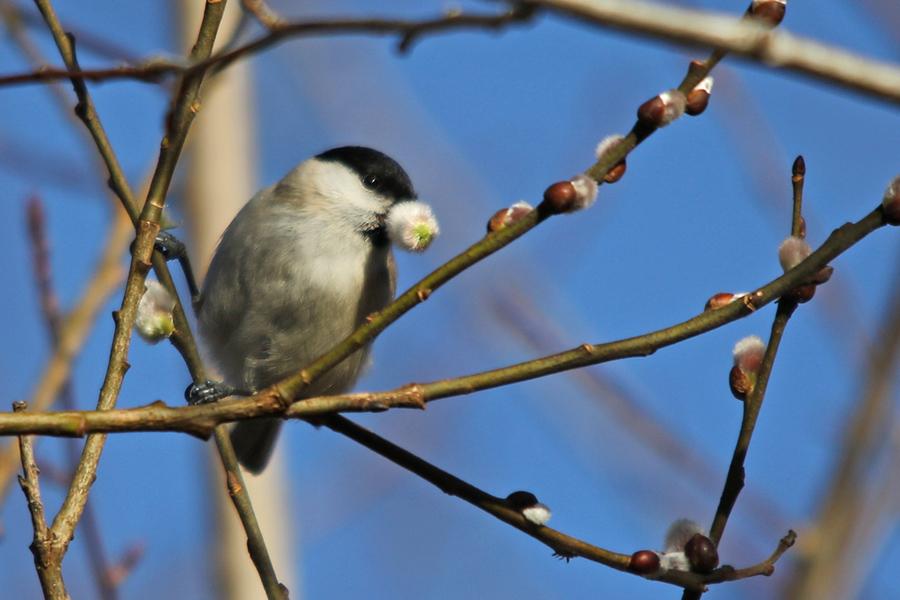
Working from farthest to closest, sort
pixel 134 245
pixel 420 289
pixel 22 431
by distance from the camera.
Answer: pixel 134 245 → pixel 420 289 → pixel 22 431

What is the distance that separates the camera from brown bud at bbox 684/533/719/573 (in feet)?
3.80

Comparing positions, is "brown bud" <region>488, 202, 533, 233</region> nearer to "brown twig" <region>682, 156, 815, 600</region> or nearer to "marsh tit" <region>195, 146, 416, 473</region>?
"brown twig" <region>682, 156, 815, 600</region>

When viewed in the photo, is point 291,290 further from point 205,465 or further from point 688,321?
point 205,465

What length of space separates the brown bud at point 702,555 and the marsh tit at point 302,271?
4.23 ft

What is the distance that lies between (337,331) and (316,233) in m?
0.27

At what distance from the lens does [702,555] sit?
116 centimetres

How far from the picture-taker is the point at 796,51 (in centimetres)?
66

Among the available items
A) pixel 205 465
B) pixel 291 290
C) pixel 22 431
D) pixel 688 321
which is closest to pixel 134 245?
pixel 22 431

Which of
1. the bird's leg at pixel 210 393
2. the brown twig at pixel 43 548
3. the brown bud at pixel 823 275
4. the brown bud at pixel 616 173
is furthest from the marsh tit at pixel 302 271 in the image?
the brown bud at pixel 823 275

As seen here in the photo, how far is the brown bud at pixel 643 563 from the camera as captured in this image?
114 centimetres

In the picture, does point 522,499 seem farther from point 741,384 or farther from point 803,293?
point 803,293

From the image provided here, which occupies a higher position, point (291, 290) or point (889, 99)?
point (291, 290)

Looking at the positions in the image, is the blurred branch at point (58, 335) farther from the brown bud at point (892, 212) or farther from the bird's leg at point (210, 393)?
the brown bud at point (892, 212)

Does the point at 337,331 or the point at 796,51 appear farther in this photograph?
the point at 337,331
